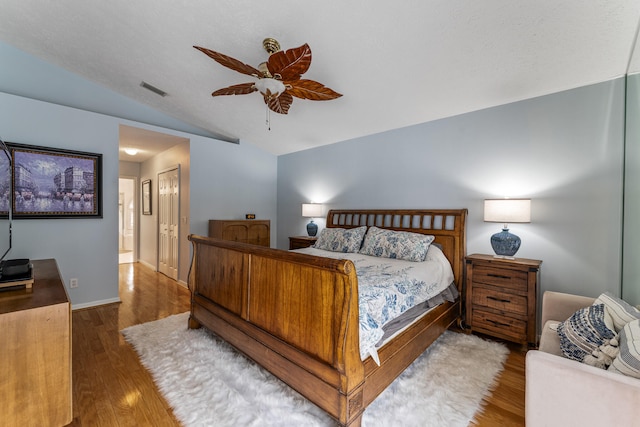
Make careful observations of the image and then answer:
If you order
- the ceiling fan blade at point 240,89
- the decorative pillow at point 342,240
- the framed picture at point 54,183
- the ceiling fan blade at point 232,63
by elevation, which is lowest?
the decorative pillow at point 342,240

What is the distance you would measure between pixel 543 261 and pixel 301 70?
291 cm

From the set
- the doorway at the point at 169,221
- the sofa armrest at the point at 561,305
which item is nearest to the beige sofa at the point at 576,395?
the sofa armrest at the point at 561,305

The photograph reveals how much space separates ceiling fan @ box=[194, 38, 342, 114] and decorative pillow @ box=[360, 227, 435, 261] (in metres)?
1.77

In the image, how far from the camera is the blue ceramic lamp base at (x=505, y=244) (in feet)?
8.87

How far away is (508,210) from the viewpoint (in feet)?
8.52

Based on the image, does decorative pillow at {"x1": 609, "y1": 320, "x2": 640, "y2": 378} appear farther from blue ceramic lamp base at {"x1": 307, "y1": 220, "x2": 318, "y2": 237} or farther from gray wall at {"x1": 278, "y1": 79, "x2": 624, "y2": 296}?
blue ceramic lamp base at {"x1": 307, "y1": 220, "x2": 318, "y2": 237}

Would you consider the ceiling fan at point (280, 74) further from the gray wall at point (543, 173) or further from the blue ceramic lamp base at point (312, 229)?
the blue ceramic lamp base at point (312, 229)

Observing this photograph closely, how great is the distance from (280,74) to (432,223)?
8.07ft

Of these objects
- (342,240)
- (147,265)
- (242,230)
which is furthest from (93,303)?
(342,240)

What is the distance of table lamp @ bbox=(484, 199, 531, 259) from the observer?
8.31 ft

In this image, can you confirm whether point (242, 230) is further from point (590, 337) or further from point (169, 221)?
point (590, 337)

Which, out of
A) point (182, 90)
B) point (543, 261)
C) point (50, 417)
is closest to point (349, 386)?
point (50, 417)

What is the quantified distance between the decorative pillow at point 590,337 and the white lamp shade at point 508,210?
1228 millimetres

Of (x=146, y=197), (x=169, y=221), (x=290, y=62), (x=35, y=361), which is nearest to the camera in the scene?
(x=35, y=361)
